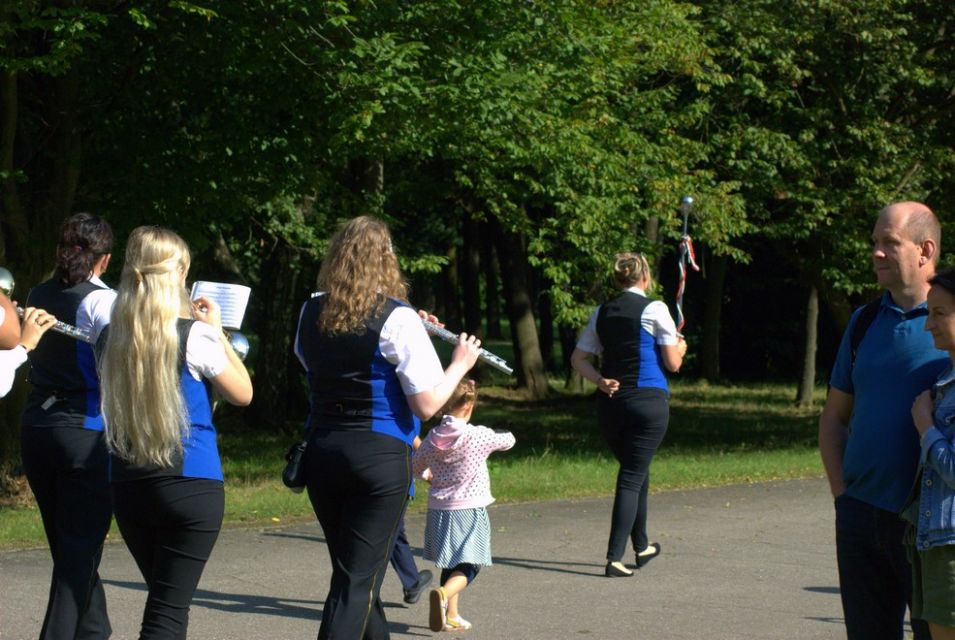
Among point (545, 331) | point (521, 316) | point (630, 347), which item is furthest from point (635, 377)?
point (545, 331)

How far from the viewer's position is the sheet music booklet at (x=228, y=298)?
192 inches

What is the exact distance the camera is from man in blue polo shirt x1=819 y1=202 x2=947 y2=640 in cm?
407

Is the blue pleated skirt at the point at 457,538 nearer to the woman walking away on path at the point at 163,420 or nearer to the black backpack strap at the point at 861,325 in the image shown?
the woman walking away on path at the point at 163,420

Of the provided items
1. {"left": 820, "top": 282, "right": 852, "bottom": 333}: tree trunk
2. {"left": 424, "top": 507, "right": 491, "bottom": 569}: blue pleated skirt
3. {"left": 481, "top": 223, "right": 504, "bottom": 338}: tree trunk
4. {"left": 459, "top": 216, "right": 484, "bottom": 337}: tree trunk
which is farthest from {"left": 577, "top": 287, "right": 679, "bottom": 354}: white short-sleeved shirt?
{"left": 459, "top": 216, "right": 484, "bottom": 337}: tree trunk

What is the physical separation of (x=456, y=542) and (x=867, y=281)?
12.9 metres

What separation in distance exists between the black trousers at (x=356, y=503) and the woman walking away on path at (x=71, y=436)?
104 cm

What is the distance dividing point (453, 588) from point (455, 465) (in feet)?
2.16

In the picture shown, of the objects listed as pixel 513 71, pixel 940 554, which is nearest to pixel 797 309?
pixel 513 71

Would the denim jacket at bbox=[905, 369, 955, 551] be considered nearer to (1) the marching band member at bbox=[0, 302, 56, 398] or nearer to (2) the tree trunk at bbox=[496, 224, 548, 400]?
(1) the marching band member at bbox=[0, 302, 56, 398]

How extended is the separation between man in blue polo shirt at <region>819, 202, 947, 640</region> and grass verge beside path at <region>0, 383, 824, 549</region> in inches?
253

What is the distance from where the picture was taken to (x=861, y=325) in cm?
430

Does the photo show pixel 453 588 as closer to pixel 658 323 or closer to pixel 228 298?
pixel 228 298

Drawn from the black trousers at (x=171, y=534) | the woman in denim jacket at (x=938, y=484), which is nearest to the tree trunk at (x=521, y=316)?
the black trousers at (x=171, y=534)

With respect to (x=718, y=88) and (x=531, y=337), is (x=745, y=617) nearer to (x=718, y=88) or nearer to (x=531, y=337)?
(x=718, y=88)
